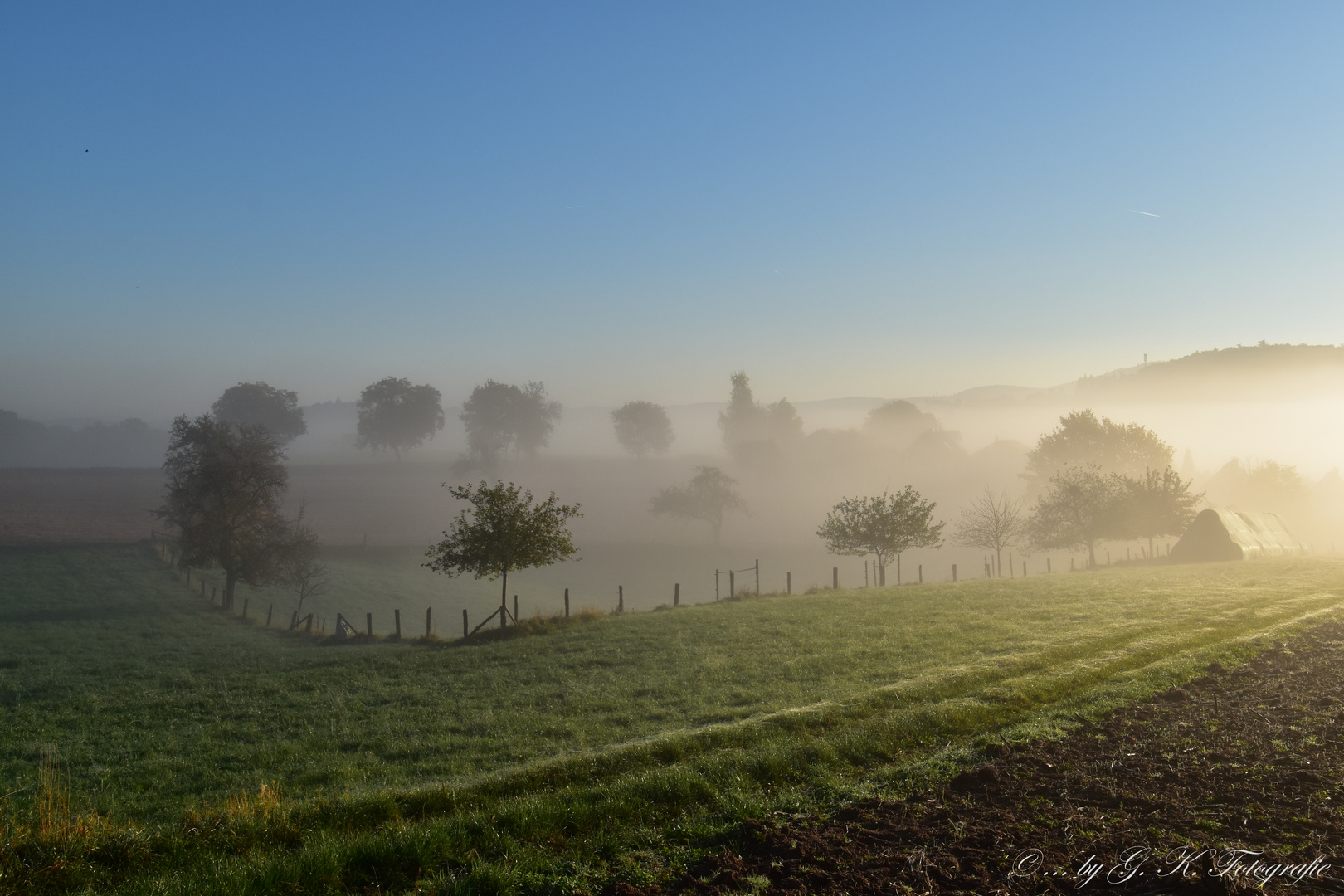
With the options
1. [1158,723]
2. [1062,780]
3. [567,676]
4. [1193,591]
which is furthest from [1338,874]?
[1193,591]

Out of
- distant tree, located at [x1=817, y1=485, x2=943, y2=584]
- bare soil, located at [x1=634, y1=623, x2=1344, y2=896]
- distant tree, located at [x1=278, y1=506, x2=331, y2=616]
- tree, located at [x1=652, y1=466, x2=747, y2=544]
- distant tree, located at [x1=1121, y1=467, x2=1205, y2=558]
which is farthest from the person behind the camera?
tree, located at [x1=652, y1=466, x2=747, y2=544]

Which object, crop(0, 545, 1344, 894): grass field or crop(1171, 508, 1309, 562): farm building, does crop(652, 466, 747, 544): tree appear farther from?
crop(0, 545, 1344, 894): grass field

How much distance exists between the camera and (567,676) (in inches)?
915

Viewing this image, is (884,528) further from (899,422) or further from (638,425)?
(899,422)

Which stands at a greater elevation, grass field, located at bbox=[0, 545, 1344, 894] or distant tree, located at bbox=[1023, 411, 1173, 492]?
distant tree, located at bbox=[1023, 411, 1173, 492]

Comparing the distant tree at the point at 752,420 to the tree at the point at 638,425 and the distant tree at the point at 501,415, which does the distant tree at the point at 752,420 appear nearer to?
the tree at the point at 638,425

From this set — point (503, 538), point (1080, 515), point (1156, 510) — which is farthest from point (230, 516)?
point (1156, 510)

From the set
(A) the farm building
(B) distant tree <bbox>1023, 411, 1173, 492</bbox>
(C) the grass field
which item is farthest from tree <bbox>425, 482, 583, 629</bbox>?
(B) distant tree <bbox>1023, 411, 1173, 492</bbox>

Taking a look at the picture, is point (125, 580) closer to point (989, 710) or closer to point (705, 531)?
point (989, 710)

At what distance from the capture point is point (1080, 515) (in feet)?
244

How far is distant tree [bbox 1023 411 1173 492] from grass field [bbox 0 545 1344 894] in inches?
2908

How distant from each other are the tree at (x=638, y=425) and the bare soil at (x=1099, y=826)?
143917 millimetres

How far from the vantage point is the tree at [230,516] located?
50.7 metres

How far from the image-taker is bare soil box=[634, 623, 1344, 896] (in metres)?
6.97
